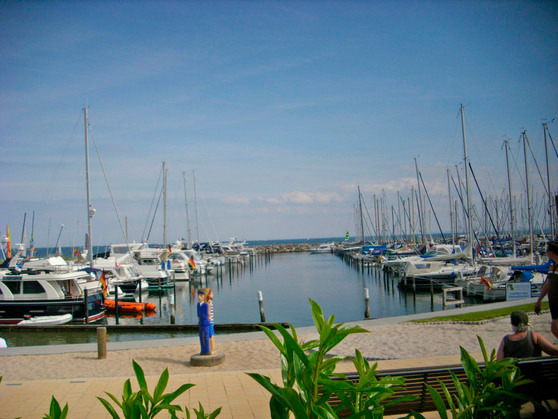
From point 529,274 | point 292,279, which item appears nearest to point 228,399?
point 529,274

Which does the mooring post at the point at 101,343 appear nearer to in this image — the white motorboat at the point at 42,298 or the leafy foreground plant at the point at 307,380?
the leafy foreground plant at the point at 307,380

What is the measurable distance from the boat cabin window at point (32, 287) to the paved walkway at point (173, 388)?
19.4 meters

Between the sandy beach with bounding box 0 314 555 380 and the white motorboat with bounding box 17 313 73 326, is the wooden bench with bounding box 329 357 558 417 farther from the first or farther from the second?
the white motorboat with bounding box 17 313 73 326

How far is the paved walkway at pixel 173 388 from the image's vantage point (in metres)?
8.75

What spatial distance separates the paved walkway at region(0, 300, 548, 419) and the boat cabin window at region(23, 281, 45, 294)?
1937cm

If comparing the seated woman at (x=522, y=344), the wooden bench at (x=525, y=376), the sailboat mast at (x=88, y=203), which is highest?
the sailboat mast at (x=88, y=203)

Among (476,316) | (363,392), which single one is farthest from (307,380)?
(476,316)

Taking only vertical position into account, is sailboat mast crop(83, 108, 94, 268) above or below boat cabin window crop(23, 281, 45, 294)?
above

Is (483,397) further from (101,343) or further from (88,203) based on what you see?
(88,203)

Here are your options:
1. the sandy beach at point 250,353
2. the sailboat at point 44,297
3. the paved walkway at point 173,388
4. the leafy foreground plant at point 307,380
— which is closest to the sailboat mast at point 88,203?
A: the sailboat at point 44,297

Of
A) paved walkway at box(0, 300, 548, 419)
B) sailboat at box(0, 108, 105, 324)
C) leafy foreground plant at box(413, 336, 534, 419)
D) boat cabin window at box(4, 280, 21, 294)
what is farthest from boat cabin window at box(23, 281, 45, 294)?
leafy foreground plant at box(413, 336, 534, 419)

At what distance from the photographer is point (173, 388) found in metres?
9.84

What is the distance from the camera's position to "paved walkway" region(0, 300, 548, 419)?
344 inches

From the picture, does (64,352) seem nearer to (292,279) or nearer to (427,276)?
(427,276)
